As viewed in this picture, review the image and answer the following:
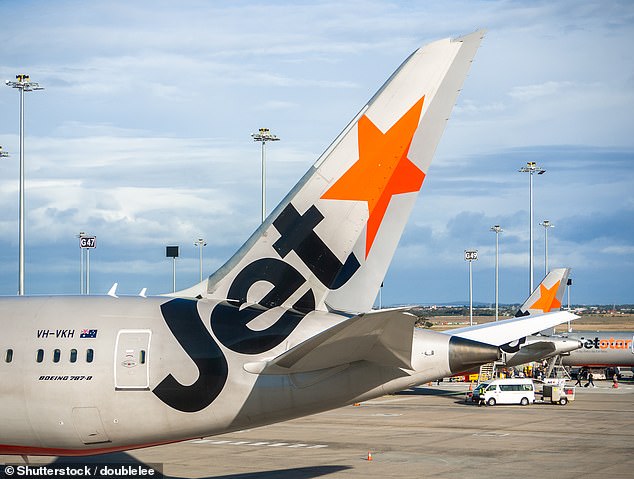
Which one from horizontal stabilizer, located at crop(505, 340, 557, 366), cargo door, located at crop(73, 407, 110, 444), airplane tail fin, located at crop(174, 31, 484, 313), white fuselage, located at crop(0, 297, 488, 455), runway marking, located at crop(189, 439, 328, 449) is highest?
airplane tail fin, located at crop(174, 31, 484, 313)

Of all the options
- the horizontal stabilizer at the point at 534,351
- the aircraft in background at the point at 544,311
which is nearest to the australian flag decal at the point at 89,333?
the horizontal stabilizer at the point at 534,351

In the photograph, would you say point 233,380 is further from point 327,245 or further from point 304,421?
point 304,421

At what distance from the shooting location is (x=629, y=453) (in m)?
37.1

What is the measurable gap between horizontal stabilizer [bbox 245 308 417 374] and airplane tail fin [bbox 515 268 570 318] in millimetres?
56172

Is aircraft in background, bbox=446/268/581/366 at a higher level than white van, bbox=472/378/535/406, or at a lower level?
higher

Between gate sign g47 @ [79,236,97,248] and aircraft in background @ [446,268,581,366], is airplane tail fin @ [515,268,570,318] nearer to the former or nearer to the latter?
aircraft in background @ [446,268,581,366]

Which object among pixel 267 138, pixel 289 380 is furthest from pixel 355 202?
pixel 267 138

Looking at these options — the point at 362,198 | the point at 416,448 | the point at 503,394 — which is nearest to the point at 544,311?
the point at 503,394

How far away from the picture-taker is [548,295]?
237 ft

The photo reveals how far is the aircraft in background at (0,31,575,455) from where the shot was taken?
63.6 feet

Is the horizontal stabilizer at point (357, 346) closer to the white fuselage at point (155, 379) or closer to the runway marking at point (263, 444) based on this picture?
the white fuselage at point (155, 379)

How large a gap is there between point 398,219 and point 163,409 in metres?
6.63

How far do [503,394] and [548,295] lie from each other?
11661 millimetres

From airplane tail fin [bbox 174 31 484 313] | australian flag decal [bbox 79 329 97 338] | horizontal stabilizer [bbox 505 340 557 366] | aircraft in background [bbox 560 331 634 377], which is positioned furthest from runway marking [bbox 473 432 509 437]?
aircraft in background [bbox 560 331 634 377]
